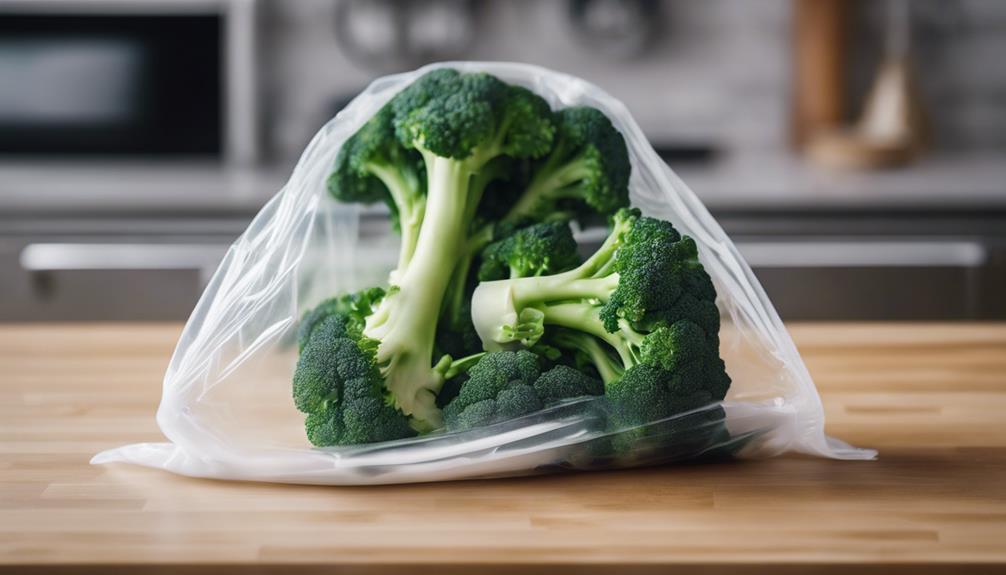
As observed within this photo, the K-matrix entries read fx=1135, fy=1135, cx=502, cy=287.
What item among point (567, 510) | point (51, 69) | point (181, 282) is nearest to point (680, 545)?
point (567, 510)

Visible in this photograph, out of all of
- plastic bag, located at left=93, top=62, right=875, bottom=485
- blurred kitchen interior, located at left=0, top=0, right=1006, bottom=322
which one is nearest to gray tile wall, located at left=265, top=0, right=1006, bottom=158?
blurred kitchen interior, located at left=0, top=0, right=1006, bottom=322

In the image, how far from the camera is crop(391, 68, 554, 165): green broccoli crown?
932 mm

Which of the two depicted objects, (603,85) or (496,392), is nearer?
(496,392)

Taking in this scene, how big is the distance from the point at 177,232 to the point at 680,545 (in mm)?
1773

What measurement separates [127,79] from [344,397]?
210 centimetres

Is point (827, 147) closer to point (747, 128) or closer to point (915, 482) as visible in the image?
point (747, 128)

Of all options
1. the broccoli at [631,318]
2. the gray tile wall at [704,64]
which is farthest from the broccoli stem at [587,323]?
the gray tile wall at [704,64]

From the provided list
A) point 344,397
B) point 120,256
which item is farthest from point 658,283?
point 120,256

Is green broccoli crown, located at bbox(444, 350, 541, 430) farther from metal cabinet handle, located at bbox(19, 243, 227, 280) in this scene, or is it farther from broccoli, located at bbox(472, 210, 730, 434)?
metal cabinet handle, located at bbox(19, 243, 227, 280)

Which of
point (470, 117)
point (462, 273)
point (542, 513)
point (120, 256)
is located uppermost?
point (470, 117)

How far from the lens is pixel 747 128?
9.78 ft

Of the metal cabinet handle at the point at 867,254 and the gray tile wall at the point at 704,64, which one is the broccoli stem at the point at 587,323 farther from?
the gray tile wall at the point at 704,64

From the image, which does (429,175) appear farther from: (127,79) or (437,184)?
(127,79)

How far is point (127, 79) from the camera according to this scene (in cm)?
270
